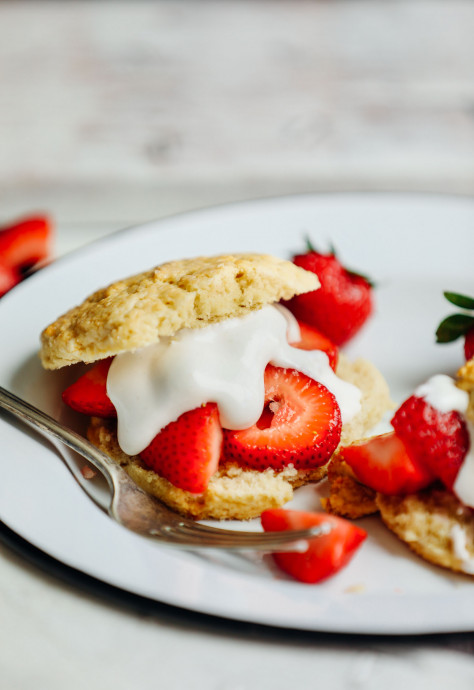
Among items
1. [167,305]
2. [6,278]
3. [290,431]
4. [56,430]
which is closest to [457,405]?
[290,431]

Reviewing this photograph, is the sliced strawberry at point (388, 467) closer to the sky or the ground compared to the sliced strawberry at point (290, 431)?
closer to the ground

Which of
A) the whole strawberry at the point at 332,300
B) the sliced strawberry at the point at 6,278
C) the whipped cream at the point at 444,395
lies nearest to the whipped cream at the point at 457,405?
the whipped cream at the point at 444,395

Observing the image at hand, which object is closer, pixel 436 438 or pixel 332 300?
pixel 436 438

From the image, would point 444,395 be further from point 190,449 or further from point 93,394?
point 93,394

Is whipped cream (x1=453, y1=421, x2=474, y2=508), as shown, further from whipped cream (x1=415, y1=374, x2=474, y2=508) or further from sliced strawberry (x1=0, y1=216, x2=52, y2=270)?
sliced strawberry (x1=0, y1=216, x2=52, y2=270)

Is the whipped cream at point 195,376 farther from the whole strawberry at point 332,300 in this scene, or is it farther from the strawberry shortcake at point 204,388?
the whole strawberry at point 332,300

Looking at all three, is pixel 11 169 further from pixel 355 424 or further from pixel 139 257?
pixel 355 424
